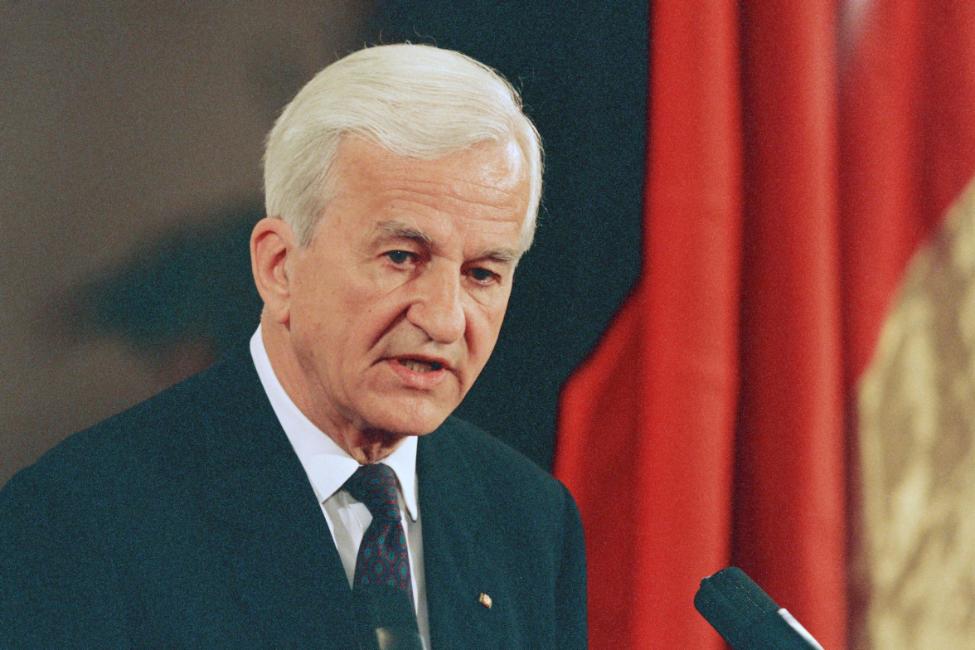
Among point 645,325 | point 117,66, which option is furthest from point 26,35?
point 645,325

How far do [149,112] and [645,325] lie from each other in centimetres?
75

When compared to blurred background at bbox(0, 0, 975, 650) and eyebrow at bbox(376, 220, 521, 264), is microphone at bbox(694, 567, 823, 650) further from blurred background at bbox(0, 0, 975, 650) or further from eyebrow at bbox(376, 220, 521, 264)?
blurred background at bbox(0, 0, 975, 650)

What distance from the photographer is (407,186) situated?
1.25 m

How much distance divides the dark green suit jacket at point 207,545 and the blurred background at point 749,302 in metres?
0.24

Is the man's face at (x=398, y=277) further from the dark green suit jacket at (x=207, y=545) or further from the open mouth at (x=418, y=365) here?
the dark green suit jacket at (x=207, y=545)

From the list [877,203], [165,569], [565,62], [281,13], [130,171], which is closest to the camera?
[165,569]

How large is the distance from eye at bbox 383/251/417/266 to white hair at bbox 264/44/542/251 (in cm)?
9

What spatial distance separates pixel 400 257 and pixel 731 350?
0.62 m

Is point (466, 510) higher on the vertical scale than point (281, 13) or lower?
lower

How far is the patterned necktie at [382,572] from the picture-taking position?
4.11 feet

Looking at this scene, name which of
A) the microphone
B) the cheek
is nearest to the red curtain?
the cheek

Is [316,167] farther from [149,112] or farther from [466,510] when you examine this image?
[466,510]

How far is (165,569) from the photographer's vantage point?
1190mm

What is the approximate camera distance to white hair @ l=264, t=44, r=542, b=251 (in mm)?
1248
